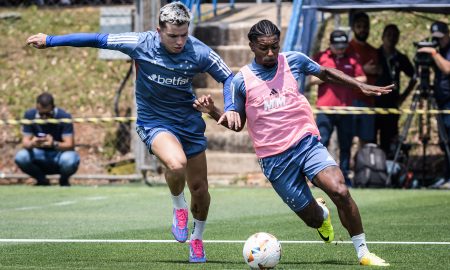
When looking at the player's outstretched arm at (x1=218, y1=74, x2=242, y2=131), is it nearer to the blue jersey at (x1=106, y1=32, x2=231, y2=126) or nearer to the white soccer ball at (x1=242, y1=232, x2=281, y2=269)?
the blue jersey at (x1=106, y1=32, x2=231, y2=126)

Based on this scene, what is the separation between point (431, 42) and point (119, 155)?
6.71 m

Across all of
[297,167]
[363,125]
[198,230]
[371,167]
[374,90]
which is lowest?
[371,167]

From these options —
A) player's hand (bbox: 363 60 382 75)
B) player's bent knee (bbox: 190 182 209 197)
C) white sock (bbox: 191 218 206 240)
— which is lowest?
white sock (bbox: 191 218 206 240)

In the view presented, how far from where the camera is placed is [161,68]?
10453mm

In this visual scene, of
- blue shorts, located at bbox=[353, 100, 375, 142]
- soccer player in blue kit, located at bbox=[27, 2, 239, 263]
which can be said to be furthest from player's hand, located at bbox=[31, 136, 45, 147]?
soccer player in blue kit, located at bbox=[27, 2, 239, 263]

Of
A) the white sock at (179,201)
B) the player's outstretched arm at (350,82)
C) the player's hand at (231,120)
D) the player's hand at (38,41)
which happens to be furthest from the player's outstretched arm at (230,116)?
the player's hand at (38,41)

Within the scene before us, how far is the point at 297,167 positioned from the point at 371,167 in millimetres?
8921

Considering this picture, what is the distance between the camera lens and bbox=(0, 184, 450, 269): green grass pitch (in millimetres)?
10008

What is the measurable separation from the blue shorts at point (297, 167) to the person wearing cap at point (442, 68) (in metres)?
8.91

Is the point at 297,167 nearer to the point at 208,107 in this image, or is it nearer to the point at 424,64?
the point at 208,107

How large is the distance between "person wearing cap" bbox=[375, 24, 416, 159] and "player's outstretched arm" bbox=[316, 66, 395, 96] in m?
9.37

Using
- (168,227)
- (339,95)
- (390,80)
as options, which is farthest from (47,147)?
(168,227)

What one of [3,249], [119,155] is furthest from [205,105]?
[119,155]

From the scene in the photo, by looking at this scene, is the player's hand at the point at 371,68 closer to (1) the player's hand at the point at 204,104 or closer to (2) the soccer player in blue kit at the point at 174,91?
(2) the soccer player in blue kit at the point at 174,91
